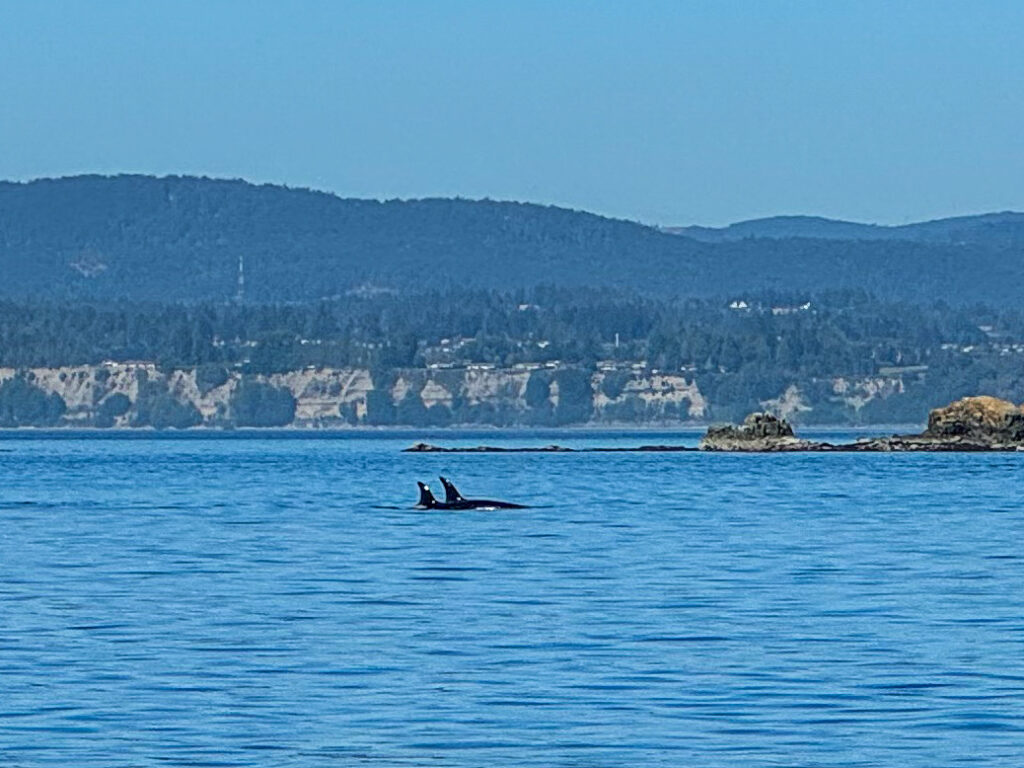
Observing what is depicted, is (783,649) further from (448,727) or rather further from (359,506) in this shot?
(359,506)

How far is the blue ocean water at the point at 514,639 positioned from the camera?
29.0 meters

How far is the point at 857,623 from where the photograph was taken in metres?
40.6

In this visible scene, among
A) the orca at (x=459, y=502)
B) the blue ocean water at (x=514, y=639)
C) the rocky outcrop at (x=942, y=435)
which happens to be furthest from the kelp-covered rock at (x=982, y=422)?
the orca at (x=459, y=502)

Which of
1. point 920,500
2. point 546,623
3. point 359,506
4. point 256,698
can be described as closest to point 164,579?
point 546,623

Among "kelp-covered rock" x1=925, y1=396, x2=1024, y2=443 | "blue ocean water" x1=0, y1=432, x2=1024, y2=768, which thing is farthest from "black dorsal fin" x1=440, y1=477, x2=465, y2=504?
"kelp-covered rock" x1=925, y1=396, x2=1024, y2=443

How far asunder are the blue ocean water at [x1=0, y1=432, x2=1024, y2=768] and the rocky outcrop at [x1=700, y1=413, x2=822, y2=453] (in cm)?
9758

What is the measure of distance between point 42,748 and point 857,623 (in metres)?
15.6

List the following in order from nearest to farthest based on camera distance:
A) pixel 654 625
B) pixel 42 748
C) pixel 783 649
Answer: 1. pixel 42 748
2. pixel 783 649
3. pixel 654 625

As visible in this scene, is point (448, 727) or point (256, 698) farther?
point (256, 698)

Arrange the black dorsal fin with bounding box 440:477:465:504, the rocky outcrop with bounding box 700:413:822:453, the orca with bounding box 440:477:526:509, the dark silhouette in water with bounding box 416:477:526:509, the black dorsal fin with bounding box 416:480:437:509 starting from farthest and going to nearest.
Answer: the rocky outcrop with bounding box 700:413:822:453 < the black dorsal fin with bounding box 416:480:437:509 < the dark silhouette in water with bounding box 416:477:526:509 < the orca with bounding box 440:477:526:509 < the black dorsal fin with bounding box 440:477:465:504

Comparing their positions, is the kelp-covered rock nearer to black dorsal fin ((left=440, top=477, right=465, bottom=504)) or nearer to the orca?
the orca

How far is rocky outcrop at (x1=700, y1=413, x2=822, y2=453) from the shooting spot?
579 feet

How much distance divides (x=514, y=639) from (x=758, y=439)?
457 feet

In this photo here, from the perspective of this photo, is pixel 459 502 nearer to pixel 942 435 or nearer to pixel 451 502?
pixel 451 502
